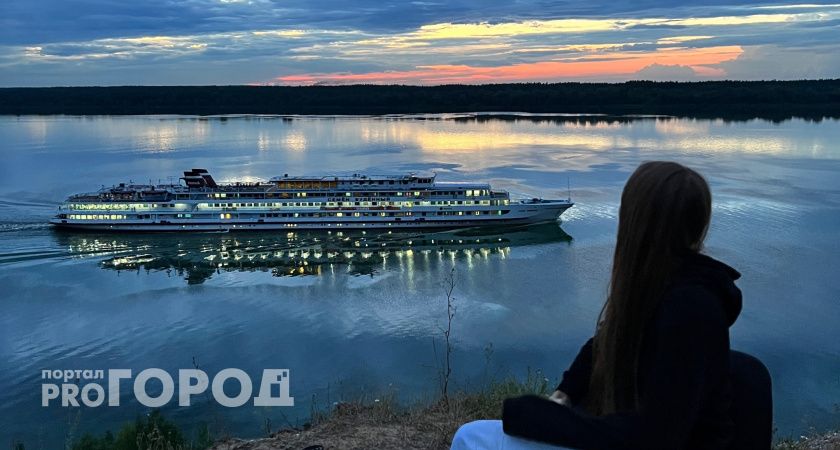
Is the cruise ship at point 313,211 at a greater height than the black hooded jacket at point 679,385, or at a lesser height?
lesser

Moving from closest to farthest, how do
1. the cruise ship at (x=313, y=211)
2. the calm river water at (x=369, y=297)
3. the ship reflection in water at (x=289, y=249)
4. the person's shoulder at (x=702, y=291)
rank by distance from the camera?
the person's shoulder at (x=702, y=291), the calm river water at (x=369, y=297), the ship reflection in water at (x=289, y=249), the cruise ship at (x=313, y=211)

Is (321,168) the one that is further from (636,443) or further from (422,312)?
(636,443)

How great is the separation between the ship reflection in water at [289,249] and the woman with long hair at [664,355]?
17999 millimetres

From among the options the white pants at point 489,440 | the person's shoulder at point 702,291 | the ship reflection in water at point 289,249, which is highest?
the person's shoulder at point 702,291

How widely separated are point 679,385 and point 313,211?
26108mm

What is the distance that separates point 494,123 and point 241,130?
2936 cm

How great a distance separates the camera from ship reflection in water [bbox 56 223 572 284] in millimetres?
21188

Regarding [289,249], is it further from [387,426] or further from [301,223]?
[387,426]

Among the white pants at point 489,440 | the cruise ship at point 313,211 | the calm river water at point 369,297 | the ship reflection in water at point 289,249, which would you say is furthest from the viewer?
the cruise ship at point 313,211

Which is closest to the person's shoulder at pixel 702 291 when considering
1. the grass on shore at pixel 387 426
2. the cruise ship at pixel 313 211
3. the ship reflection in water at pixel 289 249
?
the grass on shore at pixel 387 426

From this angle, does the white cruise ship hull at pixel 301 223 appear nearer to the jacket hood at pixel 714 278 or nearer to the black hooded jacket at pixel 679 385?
the black hooded jacket at pixel 679 385

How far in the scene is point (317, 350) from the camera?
1313cm

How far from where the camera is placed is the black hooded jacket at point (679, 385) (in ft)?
5.94

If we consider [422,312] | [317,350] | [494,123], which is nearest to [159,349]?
[317,350]
